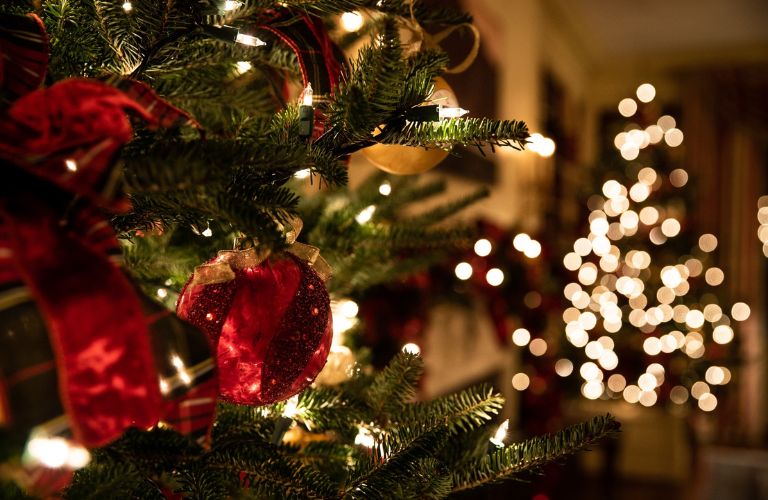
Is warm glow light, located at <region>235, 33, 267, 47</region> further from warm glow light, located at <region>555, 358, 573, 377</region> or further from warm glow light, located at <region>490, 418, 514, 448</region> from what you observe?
warm glow light, located at <region>555, 358, 573, 377</region>

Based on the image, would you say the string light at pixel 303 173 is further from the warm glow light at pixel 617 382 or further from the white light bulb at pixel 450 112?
the warm glow light at pixel 617 382

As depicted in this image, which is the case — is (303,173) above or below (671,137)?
below

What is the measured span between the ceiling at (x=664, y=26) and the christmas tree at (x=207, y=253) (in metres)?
3.73

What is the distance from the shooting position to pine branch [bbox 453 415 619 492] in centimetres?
39

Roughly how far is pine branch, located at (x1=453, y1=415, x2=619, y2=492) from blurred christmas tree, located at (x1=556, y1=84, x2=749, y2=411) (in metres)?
2.90

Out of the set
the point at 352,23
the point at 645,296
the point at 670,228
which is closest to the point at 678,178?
the point at 670,228

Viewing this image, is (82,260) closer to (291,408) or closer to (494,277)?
(291,408)

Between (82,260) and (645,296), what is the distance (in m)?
3.59

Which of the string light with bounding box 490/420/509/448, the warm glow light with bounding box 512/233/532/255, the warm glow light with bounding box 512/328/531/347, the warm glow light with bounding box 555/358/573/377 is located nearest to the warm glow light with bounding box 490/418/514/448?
the string light with bounding box 490/420/509/448

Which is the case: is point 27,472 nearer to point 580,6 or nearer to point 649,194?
point 649,194

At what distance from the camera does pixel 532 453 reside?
15.8 inches

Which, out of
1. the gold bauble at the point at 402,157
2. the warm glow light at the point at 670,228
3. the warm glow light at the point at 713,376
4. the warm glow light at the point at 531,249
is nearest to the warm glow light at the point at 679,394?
the warm glow light at the point at 713,376

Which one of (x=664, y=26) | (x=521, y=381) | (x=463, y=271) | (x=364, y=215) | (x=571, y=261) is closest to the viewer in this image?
(x=364, y=215)

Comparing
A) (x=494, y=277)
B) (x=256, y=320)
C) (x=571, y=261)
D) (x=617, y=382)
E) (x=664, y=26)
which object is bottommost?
(x=617, y=382)
